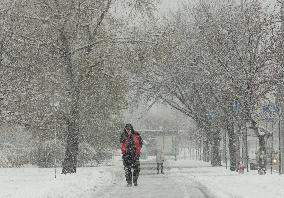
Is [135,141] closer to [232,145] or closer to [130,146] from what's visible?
[130,146]

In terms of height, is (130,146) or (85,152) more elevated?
(130,146)

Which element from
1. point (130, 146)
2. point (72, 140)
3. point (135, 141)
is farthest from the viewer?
point (72, 140)

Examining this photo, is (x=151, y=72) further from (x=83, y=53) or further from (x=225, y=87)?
(x=83, y=53)

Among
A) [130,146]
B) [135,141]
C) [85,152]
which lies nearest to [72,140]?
[130,146]

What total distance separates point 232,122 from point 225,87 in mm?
3706

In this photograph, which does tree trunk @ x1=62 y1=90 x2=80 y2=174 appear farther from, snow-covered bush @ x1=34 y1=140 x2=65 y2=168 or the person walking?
snow-covered bush @ x1=34 y1=140 x2=65 y2=168

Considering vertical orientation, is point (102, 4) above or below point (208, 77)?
above

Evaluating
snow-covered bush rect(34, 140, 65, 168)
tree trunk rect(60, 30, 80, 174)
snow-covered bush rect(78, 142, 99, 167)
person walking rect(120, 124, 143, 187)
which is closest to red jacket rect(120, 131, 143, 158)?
person walking rect(120, 124, 143, 187)

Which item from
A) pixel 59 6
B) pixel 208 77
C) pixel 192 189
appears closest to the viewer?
pixel 192 189

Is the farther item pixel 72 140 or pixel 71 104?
pixel 72 140

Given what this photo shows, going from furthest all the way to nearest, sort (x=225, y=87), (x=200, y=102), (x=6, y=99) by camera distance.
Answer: (x=200, y=102) → (x=225, y=87) → (x=6, y=99)

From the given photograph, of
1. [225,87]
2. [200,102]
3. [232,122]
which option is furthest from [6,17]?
[200,102]

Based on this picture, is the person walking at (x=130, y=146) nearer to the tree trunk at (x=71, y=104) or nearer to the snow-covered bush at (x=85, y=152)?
the tree trunk at (x=71, y=104)

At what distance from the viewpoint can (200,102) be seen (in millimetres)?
40875
